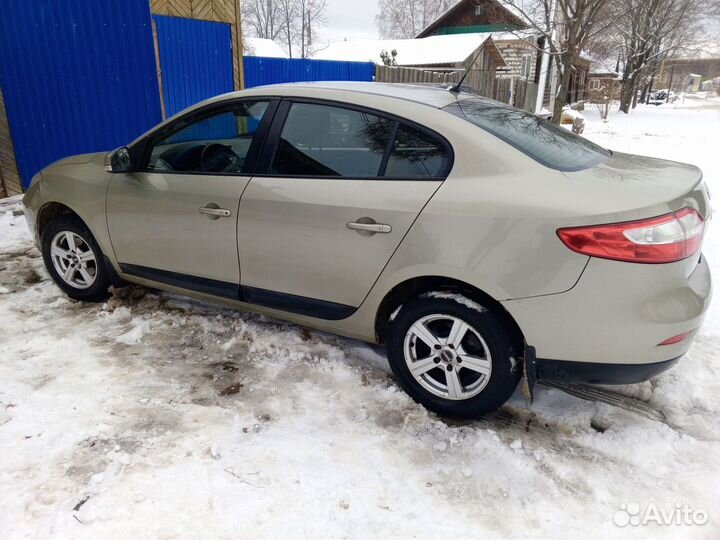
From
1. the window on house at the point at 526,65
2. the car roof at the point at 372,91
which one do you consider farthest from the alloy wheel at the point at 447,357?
the window on house at the point at 526,65

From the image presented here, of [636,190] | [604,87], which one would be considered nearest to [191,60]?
[636,190]

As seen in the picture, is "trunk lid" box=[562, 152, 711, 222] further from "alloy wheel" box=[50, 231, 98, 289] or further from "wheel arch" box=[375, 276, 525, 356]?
"alloy wheel" box=[50, 231, 98, 289]

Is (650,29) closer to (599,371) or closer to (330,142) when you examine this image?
(330,142)

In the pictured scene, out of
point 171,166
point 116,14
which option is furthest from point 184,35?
point 171,166

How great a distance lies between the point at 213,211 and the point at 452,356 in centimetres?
164

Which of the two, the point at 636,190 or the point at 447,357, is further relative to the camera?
the point at 447,357

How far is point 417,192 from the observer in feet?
8.45

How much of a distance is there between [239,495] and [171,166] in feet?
7.11

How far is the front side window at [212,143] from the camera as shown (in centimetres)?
320

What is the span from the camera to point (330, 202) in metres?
2.78

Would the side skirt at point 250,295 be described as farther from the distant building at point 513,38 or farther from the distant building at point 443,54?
the distant building at point 513,38

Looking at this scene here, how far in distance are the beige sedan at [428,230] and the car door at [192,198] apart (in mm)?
13

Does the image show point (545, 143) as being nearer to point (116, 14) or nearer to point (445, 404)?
point (445, 404)

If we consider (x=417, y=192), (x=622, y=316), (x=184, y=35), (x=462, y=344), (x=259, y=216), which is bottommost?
(x=462, y=344)
